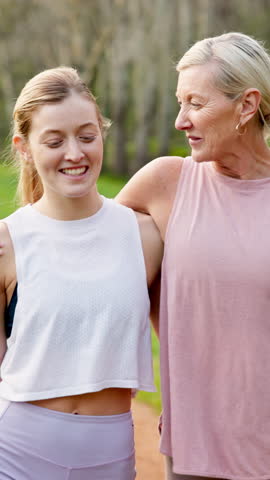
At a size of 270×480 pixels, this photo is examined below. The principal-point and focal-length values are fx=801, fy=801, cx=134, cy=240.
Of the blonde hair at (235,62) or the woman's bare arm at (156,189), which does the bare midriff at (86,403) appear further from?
the blonde hair at (235,62)

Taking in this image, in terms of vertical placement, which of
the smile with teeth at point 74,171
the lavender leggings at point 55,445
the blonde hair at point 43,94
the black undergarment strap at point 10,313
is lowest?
the lavender leggings at point 55,445

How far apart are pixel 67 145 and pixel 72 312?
18.8 inches

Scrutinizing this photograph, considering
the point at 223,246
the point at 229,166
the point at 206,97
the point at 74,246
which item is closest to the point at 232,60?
the point at 206,97

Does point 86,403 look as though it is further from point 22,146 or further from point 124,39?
point 124,39

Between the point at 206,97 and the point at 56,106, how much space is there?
0.49 m

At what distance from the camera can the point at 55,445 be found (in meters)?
2.29

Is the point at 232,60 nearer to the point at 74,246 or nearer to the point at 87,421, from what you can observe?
the point at 74,246

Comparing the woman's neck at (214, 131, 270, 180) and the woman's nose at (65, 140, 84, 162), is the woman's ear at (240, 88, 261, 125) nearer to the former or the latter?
the woman's neck at (214, 131, 270, 180)

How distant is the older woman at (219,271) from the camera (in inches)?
96.6

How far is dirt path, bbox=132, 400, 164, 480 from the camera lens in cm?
479

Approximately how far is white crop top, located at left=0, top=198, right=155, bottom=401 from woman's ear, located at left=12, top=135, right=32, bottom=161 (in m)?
0.19

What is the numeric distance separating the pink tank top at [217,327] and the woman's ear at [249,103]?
207 millimetres

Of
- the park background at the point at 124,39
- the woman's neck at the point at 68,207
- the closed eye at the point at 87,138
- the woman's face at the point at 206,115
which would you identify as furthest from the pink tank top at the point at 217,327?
the park background at the point at 124,39

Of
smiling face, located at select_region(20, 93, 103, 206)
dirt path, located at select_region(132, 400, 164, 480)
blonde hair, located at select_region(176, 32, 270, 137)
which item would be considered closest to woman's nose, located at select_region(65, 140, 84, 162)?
smiling face, located at select_region(20, 93, 103, 206)
